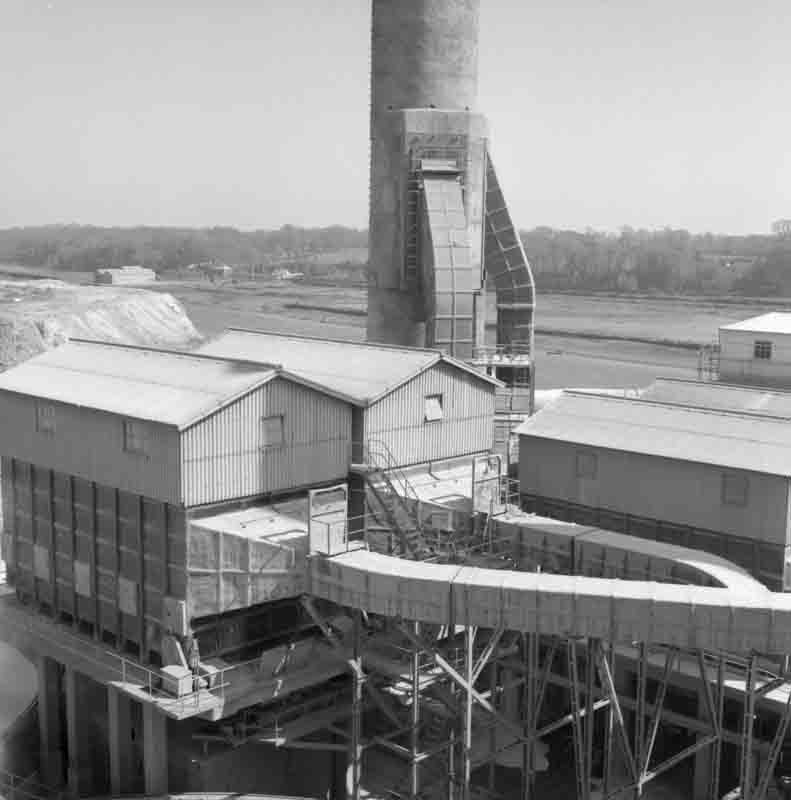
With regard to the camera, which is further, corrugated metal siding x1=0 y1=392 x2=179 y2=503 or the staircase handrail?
the staircase handrail

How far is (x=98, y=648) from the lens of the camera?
95.6 ft

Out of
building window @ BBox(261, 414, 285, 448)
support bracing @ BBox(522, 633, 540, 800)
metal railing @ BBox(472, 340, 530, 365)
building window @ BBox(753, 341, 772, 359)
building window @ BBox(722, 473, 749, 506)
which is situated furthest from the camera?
building window @ BBox(753, 341, 772, 359)

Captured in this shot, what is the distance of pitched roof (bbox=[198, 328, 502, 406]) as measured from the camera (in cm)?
3097

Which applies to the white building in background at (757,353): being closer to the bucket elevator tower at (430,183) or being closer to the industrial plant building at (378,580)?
the bucket elevator tower at (430,183)

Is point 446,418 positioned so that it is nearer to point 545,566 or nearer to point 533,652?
point 545,566

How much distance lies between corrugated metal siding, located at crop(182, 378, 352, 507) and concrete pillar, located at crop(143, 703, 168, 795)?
534 centimetres

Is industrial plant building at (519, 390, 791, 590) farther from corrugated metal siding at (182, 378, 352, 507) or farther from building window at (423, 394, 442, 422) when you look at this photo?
corrugated metal siding at (182, 378, 352, 507)

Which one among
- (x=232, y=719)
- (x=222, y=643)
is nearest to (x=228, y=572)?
(x=222, y=643)

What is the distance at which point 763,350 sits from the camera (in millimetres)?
53469

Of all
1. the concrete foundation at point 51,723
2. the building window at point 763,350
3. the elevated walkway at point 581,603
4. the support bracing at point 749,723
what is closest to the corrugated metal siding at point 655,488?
the elevated walkway at point 581,603

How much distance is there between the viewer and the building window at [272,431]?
91.1 feet

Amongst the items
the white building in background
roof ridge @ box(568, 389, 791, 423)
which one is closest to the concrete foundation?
roof ridge @ box(568, 389, 791, 423)

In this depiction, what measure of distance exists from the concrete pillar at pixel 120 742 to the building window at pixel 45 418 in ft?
22.2

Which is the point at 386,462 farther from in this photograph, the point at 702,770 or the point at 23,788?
the point at 23,788
